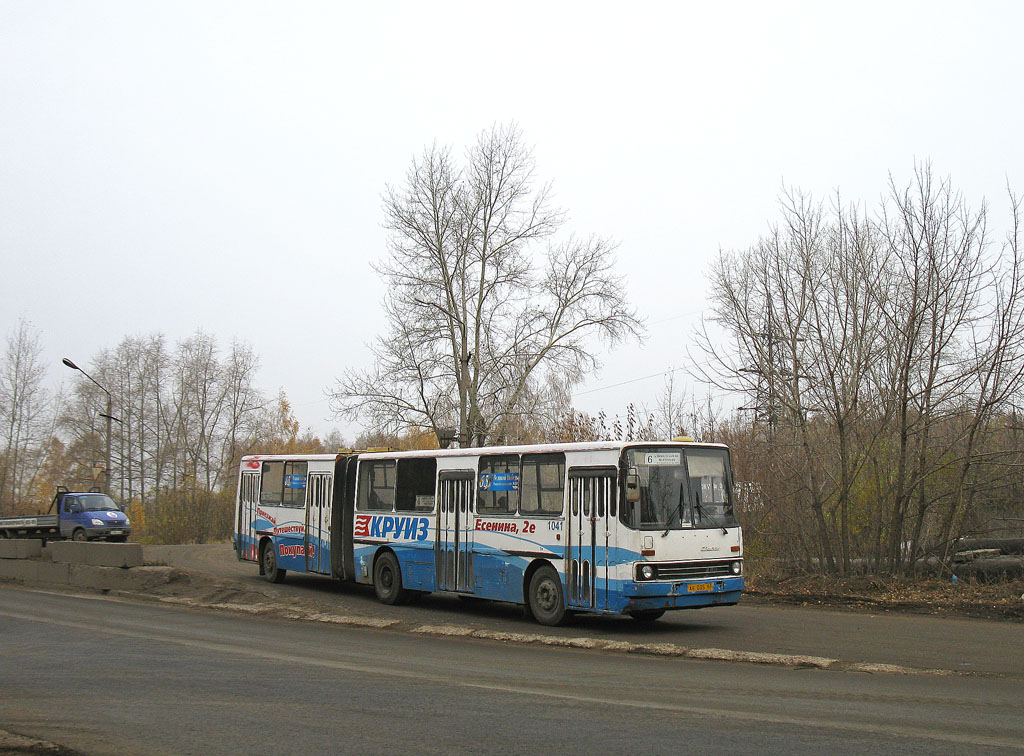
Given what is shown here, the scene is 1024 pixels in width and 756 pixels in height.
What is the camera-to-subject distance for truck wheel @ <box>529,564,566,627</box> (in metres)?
14.4

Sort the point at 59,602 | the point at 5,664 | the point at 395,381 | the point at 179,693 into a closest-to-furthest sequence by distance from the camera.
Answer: the point at 179,693
the point at 5,664
the point at 59,602
the point at 395,381

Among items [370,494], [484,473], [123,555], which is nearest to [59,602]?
[123,555]

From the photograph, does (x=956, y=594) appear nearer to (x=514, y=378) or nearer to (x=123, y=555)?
(x=123, y=555)

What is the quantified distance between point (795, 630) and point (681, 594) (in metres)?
1.87

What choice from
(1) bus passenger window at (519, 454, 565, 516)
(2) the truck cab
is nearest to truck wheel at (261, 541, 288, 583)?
(1) bus passenger window at (519, 454, 565, 516)

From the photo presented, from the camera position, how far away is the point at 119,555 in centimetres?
2189

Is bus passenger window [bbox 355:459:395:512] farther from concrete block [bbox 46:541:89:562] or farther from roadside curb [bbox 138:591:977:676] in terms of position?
concrete block [bbox 46:541:89:562]

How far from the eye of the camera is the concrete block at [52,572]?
2317cm

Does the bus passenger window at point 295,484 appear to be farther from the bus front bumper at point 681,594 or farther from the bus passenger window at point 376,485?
the bus front bumper at point 681,594

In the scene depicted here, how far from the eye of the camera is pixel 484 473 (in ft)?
53.2

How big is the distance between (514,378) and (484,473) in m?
26.4

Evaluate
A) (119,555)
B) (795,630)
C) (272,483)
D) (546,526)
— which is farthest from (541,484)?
(119,555)

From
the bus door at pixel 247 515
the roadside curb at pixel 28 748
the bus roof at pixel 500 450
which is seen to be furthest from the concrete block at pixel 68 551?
the roadside curb at pixel 28 748

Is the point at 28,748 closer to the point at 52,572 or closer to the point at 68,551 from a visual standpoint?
the point at 68,551
